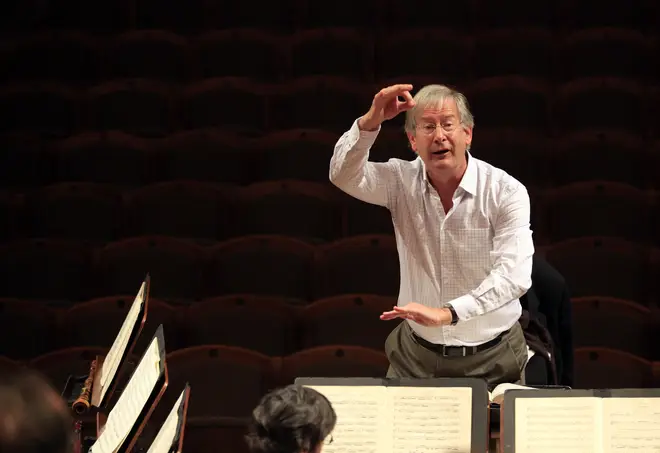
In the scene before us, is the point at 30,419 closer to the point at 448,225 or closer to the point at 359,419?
the point at 359,419

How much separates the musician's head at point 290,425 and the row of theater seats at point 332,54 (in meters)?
3.55

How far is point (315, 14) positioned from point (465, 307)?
12.1ft

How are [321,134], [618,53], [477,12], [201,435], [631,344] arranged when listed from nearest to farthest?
[201,435]
[631,344]
[321,134]
[618,53]
[477,12]

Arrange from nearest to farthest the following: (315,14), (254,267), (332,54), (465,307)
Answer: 1. (465,307)
2. (254,267)
3. (332,54)
4. (315,14)

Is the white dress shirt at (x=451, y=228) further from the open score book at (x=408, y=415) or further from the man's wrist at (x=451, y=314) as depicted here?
the open score book at (x=408, y=415)

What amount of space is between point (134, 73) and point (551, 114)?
211cm

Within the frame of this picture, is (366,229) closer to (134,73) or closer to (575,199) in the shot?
(575,199)

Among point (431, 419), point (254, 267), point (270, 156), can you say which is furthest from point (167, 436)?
point (270, 156)

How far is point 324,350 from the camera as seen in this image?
3.08 m

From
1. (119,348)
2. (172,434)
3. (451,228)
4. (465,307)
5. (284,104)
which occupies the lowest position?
(172,434)

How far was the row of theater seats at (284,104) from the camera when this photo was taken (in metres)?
4.60

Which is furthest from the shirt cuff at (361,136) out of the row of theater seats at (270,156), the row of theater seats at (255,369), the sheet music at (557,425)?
the row of theater seats at (270,156)

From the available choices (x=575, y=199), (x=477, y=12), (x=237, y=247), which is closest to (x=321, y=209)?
(x=237, y=247)

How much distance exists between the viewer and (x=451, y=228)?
219 centimetres
